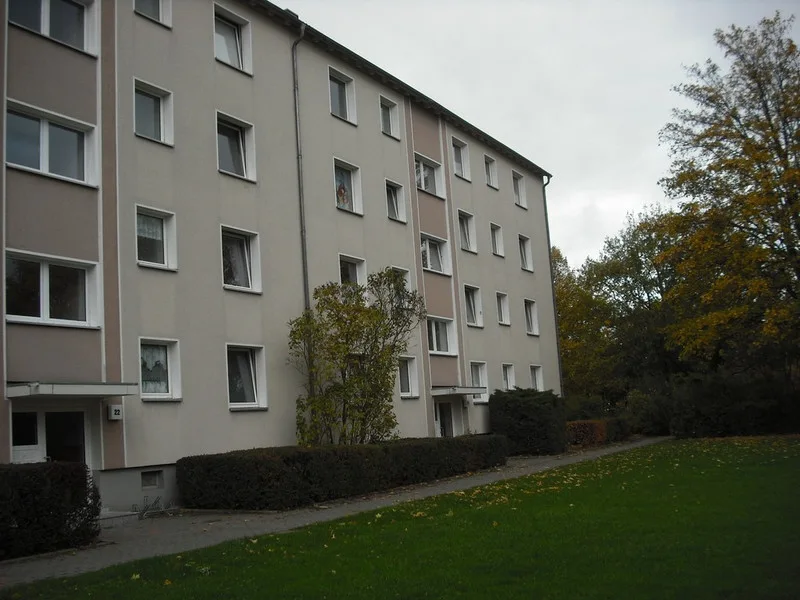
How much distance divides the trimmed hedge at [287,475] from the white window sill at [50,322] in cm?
337

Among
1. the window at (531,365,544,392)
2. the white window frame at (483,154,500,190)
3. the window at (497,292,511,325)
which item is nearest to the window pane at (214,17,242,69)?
the white window frame at (483,154,500,190)

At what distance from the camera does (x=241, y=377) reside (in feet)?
65.5

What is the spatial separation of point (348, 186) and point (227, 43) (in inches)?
222

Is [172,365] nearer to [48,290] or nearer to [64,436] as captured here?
[64,436]

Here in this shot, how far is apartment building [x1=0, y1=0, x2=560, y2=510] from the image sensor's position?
50.8 ft

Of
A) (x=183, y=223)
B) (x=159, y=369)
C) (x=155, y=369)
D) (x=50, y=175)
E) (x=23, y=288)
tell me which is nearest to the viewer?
(x=23, y=288)

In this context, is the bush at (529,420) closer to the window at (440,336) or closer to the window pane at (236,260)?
the window at (440,336)

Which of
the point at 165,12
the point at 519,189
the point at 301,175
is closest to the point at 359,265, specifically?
the point at 301,175

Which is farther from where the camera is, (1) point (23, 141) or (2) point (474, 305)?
(2) point (474, 305)

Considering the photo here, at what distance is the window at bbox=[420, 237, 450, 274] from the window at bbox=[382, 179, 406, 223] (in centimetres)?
155

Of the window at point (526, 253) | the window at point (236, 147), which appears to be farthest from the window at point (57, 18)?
the window at point (526, 253)

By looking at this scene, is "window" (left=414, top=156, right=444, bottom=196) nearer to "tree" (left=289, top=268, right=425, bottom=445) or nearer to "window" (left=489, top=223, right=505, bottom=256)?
"window" (left=489, top=223, right=505, bottom=256)

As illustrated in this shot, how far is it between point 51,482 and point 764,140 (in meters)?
27.2

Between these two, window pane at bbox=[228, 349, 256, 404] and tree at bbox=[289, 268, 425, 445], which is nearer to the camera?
window pane at bbox=[228, 349, 256, 404]
